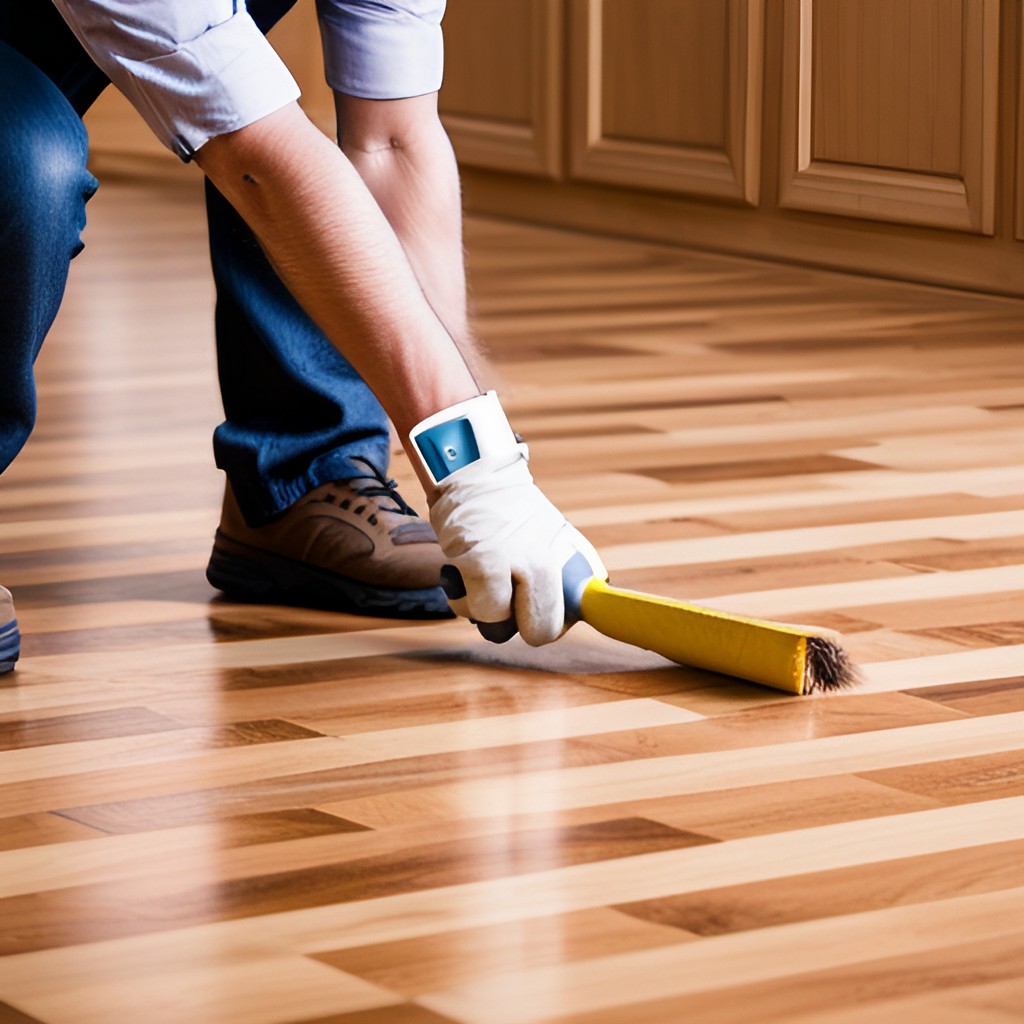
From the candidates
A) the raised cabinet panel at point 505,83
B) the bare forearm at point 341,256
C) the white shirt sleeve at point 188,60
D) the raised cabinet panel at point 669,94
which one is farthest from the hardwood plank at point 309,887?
the raised cabinet panel at point 505,83

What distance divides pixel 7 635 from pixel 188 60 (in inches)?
14.8

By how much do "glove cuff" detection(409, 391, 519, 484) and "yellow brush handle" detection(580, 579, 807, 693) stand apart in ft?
0.36

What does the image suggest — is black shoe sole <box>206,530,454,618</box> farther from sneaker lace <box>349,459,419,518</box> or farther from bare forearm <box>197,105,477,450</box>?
bare forearm <box>197,105,477,450</box>

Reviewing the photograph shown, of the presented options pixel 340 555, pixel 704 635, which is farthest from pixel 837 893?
pixel 340 555

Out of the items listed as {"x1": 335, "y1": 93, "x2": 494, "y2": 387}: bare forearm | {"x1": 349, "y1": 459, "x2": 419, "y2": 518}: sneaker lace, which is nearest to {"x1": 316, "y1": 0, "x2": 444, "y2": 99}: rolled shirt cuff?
{"x1": 335, "y1": 93, "x2": 494, "y2": 387}: bare forearm

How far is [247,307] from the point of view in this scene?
61.9 inches

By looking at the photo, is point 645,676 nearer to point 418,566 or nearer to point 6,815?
point 418,566

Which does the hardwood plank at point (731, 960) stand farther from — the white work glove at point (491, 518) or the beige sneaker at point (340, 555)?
the beige sneaker at point (340, 555)

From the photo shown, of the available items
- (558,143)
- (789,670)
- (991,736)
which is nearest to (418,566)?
(789,670)

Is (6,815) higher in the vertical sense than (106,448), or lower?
lower

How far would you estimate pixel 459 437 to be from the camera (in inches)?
51.2

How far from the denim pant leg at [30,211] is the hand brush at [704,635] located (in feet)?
1.07

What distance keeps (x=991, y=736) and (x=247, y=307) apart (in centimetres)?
65

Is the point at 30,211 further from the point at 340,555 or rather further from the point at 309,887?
the point at 309,887
